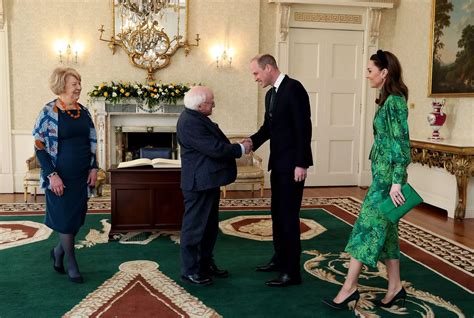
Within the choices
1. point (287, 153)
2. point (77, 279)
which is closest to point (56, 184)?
point (77, 279)

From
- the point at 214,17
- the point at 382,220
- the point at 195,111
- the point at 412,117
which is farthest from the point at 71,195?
the point at 412,117

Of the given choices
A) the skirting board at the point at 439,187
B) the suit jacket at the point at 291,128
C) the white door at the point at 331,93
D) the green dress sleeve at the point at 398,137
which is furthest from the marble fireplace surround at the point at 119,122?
the green dress sleeve at the point at 398,137

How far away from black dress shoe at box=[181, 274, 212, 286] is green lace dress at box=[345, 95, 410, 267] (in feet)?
3.81

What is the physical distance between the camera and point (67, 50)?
298 inches

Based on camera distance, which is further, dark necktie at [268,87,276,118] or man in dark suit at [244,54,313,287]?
dark necktie at [268,87,276,118]

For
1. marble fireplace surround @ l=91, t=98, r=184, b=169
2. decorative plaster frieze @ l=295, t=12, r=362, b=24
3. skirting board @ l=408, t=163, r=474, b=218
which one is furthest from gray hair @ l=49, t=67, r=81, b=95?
decorative plaster frieze @ l=295, t=12, r=362, b=24

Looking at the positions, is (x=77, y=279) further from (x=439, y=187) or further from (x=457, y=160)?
(x=439, y=187)

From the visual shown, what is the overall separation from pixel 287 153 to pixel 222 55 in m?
4.67

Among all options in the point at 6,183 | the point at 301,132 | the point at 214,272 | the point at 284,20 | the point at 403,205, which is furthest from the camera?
the point at 284,20

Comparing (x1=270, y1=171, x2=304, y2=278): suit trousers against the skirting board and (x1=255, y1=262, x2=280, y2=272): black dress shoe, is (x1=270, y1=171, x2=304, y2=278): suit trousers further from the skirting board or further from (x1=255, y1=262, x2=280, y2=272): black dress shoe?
the skirting board

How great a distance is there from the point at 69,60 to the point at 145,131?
160 cm

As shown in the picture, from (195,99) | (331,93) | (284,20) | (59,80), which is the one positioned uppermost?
(284,20)

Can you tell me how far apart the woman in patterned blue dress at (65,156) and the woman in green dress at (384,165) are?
2026 mm

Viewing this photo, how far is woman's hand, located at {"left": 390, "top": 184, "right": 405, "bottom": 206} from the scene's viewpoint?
289 centimetres
